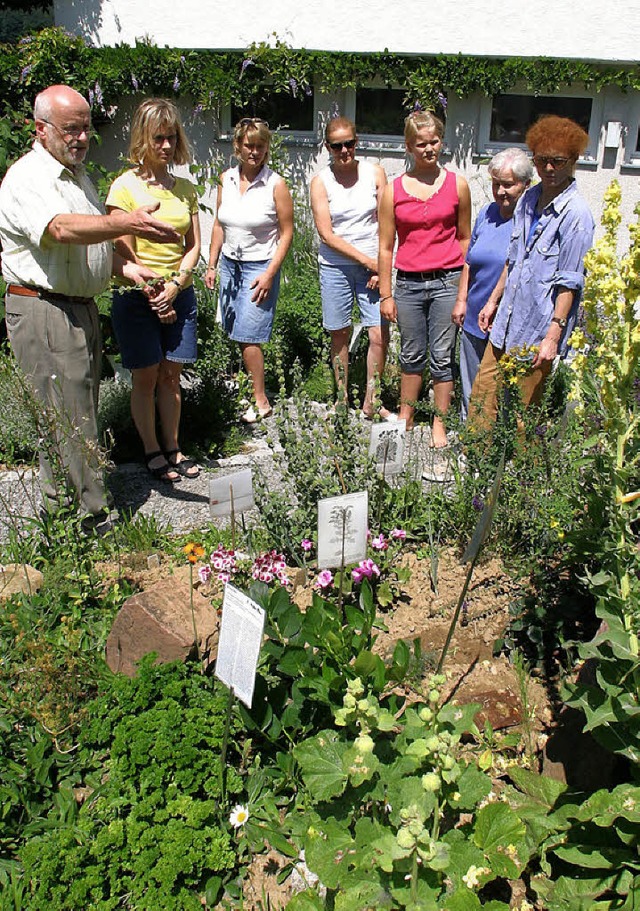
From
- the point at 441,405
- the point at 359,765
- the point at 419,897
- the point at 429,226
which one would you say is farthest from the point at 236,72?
the point at 419,897

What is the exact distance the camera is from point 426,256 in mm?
4520

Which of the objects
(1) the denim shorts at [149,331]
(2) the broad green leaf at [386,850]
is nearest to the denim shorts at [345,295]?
(1) the denim shorts at [149,331]

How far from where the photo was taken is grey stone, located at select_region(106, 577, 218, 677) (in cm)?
265

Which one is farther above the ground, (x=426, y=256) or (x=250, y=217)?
(x=250, y=217)

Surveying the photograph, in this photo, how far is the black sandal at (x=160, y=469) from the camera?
451 centimetres

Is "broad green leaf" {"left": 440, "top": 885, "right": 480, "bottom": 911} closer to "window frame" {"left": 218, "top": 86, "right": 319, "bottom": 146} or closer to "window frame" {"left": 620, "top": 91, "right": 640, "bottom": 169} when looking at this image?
"window frame" {"left": 620, "top": 91, "right": 640, "bottom": 169}

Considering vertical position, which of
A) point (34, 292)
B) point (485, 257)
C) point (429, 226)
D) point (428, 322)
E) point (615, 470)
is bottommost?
point (428, 322)

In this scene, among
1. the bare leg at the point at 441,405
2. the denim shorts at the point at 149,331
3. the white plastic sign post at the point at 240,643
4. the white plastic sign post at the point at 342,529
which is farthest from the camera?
the bare leg at the point at 441,405

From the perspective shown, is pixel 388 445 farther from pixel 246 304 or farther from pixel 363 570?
pixel 246 304

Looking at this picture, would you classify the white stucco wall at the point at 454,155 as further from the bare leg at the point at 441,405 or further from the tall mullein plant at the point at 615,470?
the tall mullein plant at the point at 615,470

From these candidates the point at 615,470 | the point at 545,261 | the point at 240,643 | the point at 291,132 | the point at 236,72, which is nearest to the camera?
the point at 615,470

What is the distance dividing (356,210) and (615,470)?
3432 millimetres

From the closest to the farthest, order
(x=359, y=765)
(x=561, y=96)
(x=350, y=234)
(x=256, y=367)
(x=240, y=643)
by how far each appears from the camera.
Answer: (x=359, y=765) → (x=240, y=643) → (x=350, y=234) → (x=256, y=367) → (x=561, y=96)

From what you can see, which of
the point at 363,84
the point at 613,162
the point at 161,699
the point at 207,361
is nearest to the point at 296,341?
the point at 207,361
